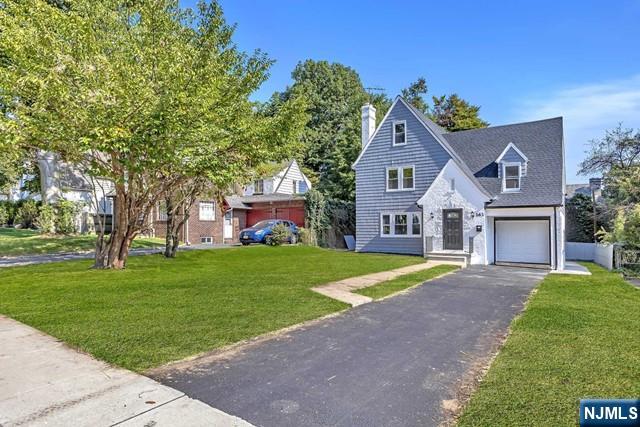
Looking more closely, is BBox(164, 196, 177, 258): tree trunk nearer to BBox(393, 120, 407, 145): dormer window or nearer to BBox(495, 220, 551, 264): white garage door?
BBox(393, 120, 407, 145): dormer window

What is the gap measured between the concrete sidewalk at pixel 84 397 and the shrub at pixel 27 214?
26.2m

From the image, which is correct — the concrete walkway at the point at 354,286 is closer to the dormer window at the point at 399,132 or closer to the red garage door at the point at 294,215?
the dormer window at the point at 399,132

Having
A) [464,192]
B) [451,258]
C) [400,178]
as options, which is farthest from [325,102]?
[451,258]

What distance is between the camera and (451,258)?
17.2m

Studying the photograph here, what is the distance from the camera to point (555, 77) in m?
15.8

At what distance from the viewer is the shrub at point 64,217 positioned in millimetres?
21542

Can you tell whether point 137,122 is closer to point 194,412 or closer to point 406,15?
point 194,412

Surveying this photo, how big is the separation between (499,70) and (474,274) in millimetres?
9472

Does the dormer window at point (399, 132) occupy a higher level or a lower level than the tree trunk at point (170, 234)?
higher

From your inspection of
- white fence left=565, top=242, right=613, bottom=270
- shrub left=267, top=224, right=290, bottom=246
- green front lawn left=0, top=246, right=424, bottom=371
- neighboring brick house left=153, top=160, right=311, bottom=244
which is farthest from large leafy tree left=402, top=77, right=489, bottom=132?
green front lawn left=0, top=246, right=424, bottom=371

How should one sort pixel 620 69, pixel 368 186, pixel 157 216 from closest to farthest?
pixel 620 69, pixel 368 186, pixel 157 216

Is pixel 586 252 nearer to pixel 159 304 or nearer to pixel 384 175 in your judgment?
pixel 384 175

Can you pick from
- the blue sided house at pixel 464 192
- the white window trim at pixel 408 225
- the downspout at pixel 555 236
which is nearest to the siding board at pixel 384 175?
the blue sided house at pixel 464 192

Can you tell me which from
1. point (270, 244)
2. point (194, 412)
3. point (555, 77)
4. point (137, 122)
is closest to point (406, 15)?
point (555, 77)
